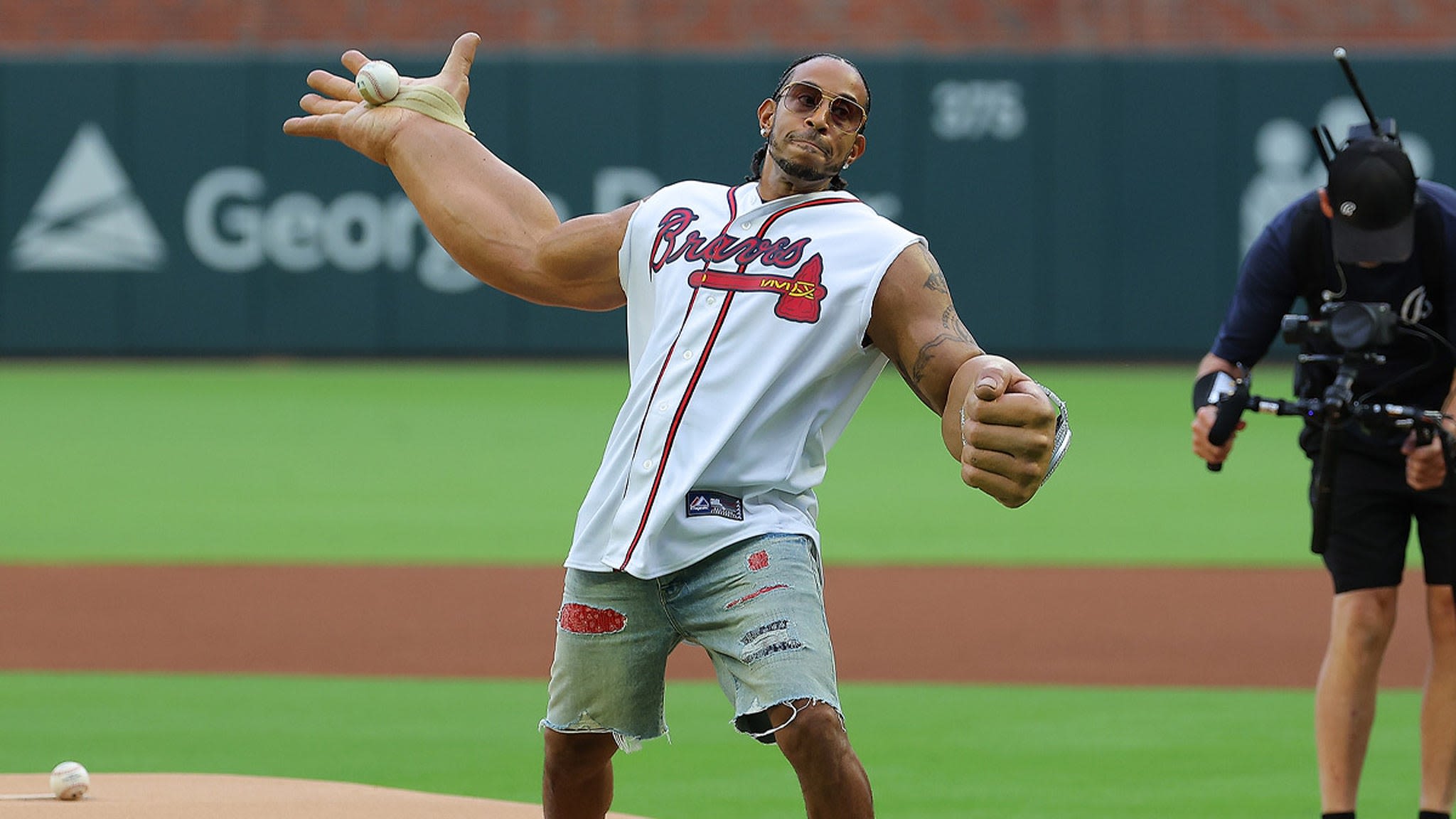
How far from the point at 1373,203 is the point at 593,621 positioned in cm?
261

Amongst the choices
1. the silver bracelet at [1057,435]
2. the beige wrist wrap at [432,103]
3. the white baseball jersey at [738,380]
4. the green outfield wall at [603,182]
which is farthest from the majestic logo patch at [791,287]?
the green outfield wall at [603,182]

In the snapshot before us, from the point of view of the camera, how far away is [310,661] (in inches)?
358

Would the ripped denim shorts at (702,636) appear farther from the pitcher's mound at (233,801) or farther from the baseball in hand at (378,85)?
the baseball in hand at (378,85)

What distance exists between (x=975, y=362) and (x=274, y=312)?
793 inches

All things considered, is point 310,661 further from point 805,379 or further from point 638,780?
point 805,379

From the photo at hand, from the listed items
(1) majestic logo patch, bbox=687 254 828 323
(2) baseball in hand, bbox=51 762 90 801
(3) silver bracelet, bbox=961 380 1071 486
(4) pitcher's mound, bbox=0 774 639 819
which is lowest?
(4) pitcher's mound, bbox=0 774 639 819

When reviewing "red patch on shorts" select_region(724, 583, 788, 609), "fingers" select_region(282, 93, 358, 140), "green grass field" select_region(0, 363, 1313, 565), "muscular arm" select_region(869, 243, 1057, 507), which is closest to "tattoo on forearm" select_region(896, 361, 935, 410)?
"muscular arm" select_region(869, 243, 1057, 507)

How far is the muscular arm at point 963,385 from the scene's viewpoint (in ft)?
14.3

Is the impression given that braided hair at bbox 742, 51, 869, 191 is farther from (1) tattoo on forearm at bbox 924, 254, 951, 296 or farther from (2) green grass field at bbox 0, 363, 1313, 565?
(2) green grass field at bbox 0, 363, 1313, 565

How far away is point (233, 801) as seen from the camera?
6.08 meters

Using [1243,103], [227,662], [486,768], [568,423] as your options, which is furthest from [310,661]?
[1243,103]

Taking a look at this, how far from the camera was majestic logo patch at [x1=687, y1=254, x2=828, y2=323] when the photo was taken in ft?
16.0

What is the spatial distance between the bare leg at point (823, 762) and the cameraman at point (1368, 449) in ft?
6.86

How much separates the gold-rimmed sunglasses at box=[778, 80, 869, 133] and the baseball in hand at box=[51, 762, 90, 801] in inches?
110
